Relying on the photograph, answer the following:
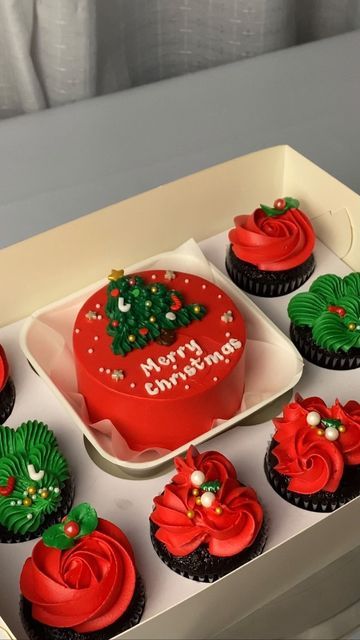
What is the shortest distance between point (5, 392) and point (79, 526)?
336 mm

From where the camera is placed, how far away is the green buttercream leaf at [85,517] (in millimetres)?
1241

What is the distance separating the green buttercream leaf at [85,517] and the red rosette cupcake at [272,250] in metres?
0.61

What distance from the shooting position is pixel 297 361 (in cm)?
150

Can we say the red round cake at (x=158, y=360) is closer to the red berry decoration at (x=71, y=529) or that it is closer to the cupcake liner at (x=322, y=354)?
the cupcake liner at (x=322, y=354)

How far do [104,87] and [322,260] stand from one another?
98 centimetres

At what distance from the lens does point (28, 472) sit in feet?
4.36

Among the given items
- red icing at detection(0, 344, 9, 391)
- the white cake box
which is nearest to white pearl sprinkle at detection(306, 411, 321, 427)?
the white cake box

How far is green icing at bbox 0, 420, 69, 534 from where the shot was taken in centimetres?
130

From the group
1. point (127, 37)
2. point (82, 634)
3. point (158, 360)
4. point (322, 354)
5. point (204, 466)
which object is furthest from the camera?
point (127, 37)

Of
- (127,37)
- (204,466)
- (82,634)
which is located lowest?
(82,634)

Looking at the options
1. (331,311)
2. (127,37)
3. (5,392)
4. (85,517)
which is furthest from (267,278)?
(127,37)

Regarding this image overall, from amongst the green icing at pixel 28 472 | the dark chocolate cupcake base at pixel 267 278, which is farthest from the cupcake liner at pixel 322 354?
the green icing at pixel 28 472

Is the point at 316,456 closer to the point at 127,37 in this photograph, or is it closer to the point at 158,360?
the point at 158,360

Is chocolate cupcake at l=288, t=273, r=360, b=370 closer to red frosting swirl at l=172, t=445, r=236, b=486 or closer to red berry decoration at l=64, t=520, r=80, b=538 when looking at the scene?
red frosting swirl at l=172, t=445, r=236, b=486
